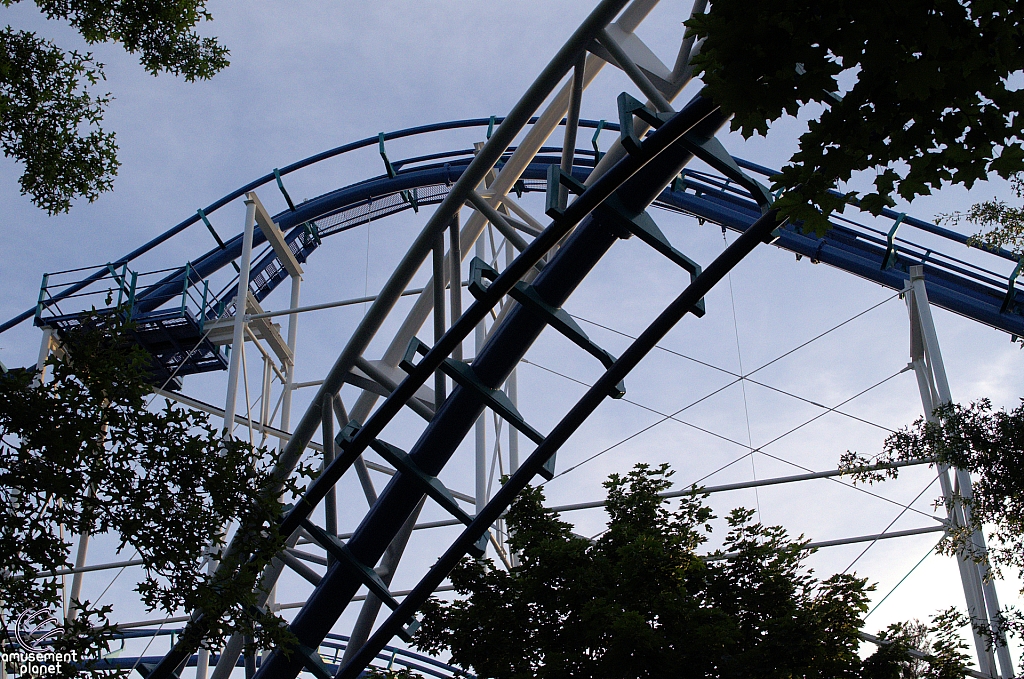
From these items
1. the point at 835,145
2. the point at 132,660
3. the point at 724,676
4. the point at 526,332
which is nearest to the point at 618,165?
the point at 526,332

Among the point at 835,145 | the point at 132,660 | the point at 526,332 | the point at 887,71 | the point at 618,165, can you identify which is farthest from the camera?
the point at 132,660

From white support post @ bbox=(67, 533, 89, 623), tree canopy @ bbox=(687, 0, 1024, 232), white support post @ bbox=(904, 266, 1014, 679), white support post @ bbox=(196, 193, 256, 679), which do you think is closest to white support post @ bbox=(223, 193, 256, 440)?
white support post @ bbox=(196, 193, 256, 679)

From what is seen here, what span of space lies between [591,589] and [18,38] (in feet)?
17.2

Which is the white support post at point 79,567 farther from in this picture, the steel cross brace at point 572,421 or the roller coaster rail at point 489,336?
the steel cross brace at point 572,421

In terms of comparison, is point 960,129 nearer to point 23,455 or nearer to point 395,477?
point 23,455

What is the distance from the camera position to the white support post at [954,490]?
8812 mm

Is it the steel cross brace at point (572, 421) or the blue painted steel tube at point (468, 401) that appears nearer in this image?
the steel cross brace at point (572, 421)

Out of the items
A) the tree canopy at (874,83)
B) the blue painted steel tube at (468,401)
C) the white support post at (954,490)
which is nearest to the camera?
the tree canopy at (874,83)

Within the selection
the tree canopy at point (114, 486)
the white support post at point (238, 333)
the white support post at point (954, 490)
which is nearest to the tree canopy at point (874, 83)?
the tree canopy at point (114, 486)

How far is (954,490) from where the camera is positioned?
10758mm

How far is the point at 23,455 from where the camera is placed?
4582 millimetres

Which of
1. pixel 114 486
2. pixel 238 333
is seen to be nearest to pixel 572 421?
pixel 114 486

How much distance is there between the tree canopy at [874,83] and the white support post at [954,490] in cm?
660

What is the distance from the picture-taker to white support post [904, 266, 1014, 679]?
8812 millimetres
